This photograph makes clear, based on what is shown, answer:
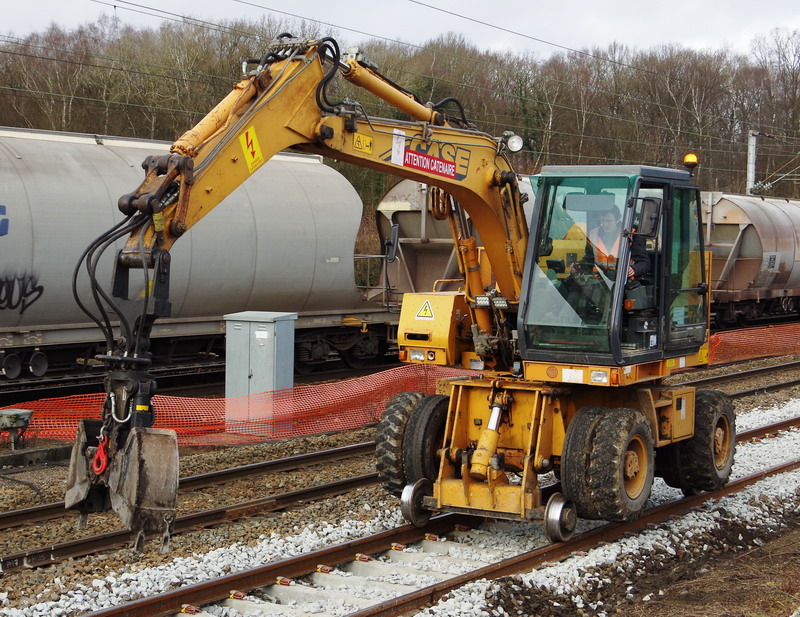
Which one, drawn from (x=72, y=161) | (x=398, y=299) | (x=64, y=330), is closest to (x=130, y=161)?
(x=72, y=161)

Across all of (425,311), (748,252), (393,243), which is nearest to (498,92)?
(748,252)

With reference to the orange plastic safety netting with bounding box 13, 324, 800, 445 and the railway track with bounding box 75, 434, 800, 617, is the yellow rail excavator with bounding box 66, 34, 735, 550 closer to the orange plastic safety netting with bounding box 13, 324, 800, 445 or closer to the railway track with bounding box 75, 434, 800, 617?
the railway track with bounding box 75, 434, 800, 617

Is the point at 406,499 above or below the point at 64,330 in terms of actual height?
below

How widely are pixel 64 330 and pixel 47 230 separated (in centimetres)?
148

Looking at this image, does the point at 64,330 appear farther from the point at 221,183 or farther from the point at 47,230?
the point at 221,183

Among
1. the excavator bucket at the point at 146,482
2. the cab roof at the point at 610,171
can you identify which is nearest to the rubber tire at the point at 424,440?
the cab roof at the point at 610,171

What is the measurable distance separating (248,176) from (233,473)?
4.66 meters

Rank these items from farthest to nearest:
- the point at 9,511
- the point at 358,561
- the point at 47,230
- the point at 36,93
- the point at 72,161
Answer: the point at 36,93 → the point at 72,161 → the point at 47,230 → the point at 9,511 → the point at 358,561

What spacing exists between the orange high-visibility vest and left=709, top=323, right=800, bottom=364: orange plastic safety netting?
1400 centimetres

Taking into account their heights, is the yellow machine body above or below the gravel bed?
above

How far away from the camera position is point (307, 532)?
794 cm

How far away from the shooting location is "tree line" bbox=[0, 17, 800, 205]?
106 feet

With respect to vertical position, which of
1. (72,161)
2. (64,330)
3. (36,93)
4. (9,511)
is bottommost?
(9,511)

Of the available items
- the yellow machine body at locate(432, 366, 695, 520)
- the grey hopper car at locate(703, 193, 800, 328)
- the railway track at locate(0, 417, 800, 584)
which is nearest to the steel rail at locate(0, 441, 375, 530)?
the railway track at locate(0, 417, 800, 584)
